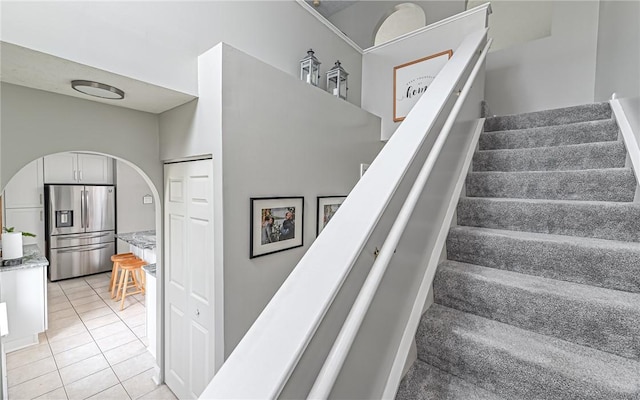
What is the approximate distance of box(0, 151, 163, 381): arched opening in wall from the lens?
3.01 meters

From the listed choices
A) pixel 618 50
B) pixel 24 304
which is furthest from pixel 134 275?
pixel 618 50

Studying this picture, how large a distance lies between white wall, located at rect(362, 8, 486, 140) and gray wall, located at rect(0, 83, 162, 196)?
246cm

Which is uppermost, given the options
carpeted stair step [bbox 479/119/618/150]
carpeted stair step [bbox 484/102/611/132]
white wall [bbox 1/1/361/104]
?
white wall [bbox 1/1/361/104]

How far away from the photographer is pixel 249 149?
1927 mm

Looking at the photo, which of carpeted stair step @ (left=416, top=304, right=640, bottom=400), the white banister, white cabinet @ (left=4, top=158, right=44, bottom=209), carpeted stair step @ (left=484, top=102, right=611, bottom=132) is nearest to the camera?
carpeted stair step @ (left=416, top=304, right=640, bottom=400)

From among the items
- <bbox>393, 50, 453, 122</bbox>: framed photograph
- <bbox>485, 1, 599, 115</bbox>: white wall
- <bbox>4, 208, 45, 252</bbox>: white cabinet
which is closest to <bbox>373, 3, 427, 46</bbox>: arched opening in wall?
<bbox>393, 50, 453, 122</bbox>: framed photograph

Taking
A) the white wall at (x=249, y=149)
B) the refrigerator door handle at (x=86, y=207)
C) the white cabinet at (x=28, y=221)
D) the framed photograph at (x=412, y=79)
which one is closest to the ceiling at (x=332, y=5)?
the framed photograph at (x=412, y=79)

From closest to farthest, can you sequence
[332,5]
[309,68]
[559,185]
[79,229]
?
[559,185] < [309,68] < [332,5] < [79,229]

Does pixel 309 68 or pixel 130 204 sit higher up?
pixel 309 68

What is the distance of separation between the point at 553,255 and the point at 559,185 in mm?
534

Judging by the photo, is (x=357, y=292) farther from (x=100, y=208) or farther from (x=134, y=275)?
(x=100, y=208)

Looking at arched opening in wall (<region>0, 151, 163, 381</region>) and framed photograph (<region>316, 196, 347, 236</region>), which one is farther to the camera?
arched opening in wall (<region>0, 151, 163, 381</region>)

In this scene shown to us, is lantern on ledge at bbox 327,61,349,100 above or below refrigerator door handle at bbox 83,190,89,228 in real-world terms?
above

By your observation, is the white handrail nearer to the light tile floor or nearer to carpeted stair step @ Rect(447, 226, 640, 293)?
carpeted stair step @ Rect(447, 226, 640, 293)
